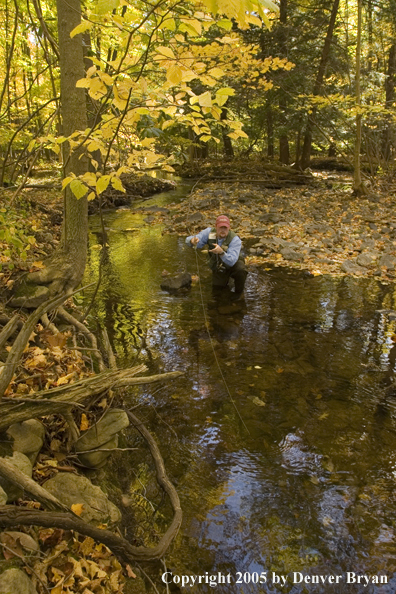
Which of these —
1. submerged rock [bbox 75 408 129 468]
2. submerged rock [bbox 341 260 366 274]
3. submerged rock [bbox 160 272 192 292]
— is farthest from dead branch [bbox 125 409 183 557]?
submerged rock [bbox 341 260 366 274]

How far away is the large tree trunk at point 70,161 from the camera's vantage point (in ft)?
14.6

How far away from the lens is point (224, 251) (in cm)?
681

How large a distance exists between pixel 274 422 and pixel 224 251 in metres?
3.53

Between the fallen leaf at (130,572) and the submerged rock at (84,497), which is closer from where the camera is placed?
the fallen leaf at (130,572)

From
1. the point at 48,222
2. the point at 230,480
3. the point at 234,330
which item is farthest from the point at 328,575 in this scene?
the point at 48,222

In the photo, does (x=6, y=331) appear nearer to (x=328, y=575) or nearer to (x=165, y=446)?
(x=165, y=446)

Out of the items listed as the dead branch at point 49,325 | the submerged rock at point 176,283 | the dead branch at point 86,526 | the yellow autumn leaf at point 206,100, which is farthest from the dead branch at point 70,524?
the submerged rock at point 176,283

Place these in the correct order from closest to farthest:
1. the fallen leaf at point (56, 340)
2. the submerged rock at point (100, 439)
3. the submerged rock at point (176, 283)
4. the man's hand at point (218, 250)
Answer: the submerged rock at point (100, 439) < the fallen leaf at point (56, 340) < the man's hand at point (218, 250) < the submerged rock at point (176, 283)

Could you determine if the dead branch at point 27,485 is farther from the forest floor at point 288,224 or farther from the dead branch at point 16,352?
the forest floor at point 288,224

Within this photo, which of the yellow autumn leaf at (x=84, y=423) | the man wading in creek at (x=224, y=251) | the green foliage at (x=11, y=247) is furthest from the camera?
the man wading in creek at (x=224, y=251)

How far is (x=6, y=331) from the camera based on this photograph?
9.28ft
